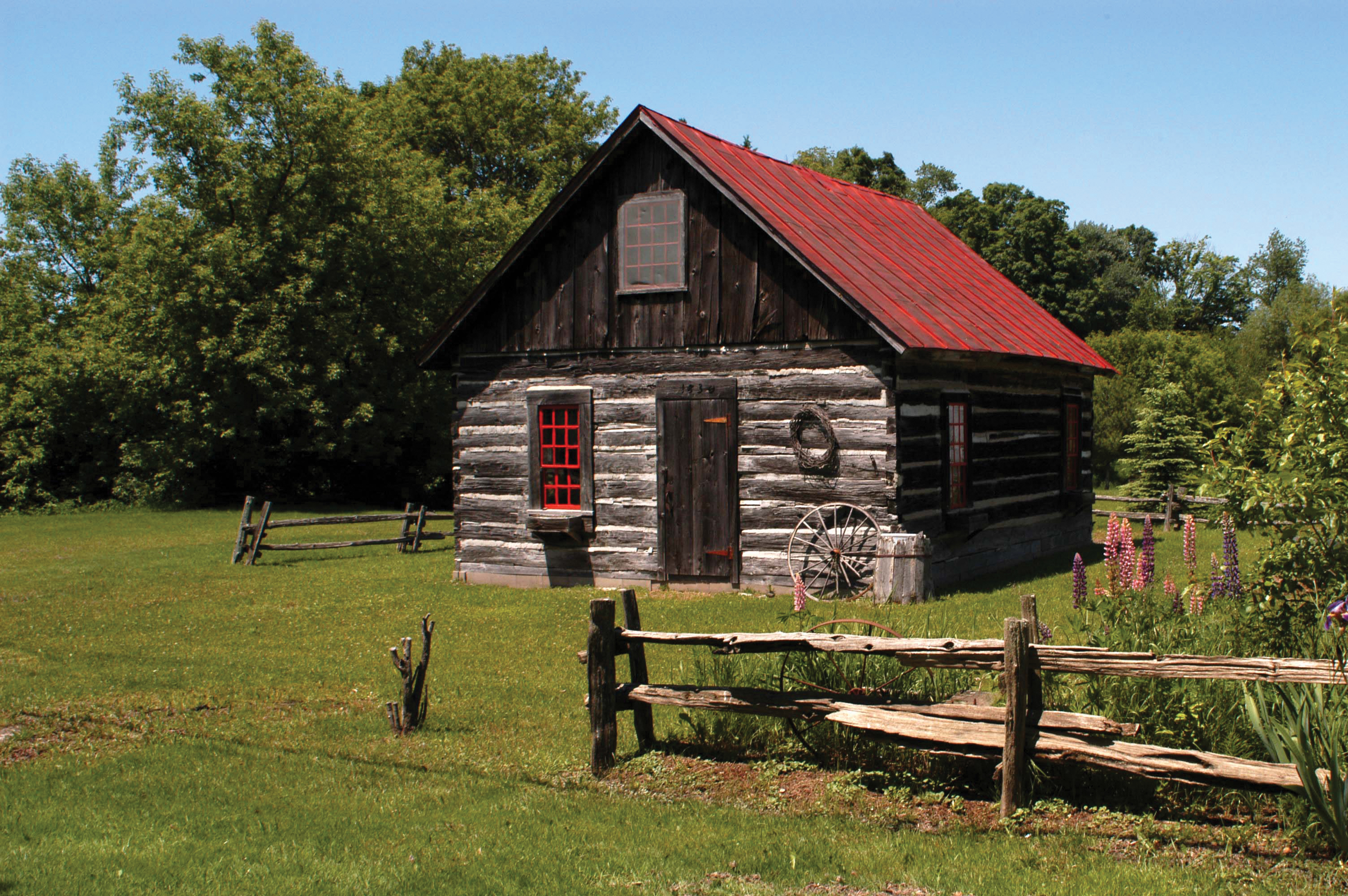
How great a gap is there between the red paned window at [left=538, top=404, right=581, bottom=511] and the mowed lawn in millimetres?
2504

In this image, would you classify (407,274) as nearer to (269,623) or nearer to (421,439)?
(421,439)

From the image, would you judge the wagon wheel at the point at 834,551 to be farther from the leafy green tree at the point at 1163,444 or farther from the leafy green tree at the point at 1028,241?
the leafy green tree at the point at 1028,241

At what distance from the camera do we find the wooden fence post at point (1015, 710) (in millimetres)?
6441

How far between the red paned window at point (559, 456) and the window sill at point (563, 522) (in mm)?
295

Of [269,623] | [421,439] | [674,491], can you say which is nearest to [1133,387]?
[421,439]

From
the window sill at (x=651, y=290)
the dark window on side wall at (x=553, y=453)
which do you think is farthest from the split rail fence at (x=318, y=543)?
the window sill at (x=651, y=290)

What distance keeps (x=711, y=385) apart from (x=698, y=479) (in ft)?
4.49

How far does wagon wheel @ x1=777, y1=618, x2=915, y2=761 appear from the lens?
750 centimetres

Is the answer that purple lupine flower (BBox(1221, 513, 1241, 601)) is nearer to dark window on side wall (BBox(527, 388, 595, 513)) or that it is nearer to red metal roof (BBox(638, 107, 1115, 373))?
red metal roof (BBox(638, 107, 1115, 373))

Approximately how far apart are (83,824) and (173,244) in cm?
3059

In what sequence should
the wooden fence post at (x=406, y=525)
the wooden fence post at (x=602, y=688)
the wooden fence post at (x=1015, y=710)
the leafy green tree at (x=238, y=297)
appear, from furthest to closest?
the leafy green tree at (x=238, y=297) < the wooden fence post at (x=406, y=525) < the wooden fence post at (x=602, y=688) < the wooden fence post at (x=1015, y=710)

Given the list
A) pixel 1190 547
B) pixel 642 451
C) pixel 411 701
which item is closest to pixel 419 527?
pixel 642 451

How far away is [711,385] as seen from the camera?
52.9 ft

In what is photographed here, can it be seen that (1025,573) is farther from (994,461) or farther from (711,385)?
(711,385)
